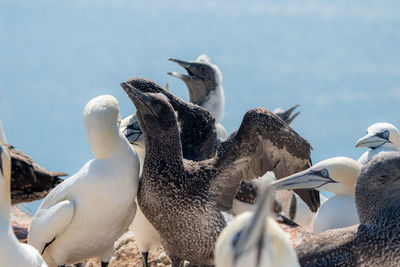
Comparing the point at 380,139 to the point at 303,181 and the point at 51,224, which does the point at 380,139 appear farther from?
the point at 51,224

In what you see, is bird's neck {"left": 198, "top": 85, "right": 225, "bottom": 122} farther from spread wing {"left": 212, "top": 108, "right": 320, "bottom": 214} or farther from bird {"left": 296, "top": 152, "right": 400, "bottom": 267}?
bird {"left": 296, "top": 152, "right": 400, "bottom": 267}

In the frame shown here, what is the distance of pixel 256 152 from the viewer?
6953 millimetres

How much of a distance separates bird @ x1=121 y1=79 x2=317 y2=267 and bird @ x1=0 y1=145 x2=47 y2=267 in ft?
5.20

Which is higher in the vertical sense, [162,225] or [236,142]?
[236,142]

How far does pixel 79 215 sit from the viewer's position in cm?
632

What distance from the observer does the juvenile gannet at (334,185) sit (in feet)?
21.9

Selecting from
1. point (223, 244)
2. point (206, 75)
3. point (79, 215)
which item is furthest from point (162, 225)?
point (206, 75)

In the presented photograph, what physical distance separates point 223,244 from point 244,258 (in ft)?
0.50

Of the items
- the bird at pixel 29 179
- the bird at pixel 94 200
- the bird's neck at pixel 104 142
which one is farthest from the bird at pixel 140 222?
the bird at pixel 29 179

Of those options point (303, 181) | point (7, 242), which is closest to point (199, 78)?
point (303, 181)

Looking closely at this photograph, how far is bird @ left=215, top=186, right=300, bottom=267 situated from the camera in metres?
3.30

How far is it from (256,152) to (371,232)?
161 cm

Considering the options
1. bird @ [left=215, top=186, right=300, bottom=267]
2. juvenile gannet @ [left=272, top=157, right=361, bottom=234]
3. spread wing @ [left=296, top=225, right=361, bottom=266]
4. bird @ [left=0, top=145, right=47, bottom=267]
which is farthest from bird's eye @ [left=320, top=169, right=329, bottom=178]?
bird @ [left=215, top=186, right=300, bottom=267]

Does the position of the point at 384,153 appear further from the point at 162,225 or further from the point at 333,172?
the point at 162,225
